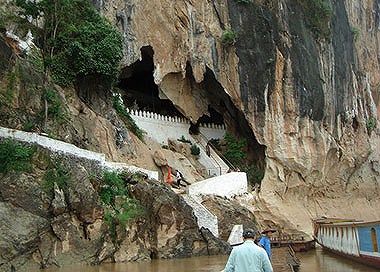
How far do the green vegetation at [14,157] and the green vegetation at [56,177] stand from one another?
659mm

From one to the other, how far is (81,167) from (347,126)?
2207cm

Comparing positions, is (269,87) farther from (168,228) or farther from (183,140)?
(168,228)

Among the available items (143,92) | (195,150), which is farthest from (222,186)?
(143,92)

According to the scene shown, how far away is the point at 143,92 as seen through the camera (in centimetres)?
3212

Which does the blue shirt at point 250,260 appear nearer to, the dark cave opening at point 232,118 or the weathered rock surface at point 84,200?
the weathered rock surface at point 84,200

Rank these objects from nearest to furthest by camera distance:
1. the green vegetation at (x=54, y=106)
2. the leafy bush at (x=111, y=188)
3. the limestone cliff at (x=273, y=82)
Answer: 1. the leafy bush at (x=111, y=188)
2. the green vegetation at (x=54, y=106)
3. the limestone cliff at (x=273, y=82)

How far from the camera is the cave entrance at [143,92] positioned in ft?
97.9

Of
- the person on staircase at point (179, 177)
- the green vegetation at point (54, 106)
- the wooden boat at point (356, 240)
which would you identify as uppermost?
the green vegetation at point (54, 106)

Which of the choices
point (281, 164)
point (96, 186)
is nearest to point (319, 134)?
point (281, 164)

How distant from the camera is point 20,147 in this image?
14492 mm

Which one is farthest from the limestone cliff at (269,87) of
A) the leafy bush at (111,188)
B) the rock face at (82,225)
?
the rock face at (82,225)

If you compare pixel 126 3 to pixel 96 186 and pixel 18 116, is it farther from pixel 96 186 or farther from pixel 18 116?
pixel 96 186

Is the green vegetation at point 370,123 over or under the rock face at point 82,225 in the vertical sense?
over

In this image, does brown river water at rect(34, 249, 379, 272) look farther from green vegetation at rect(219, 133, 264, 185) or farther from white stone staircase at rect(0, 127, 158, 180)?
green vegetation at rect(219, 133, 264, 185)
